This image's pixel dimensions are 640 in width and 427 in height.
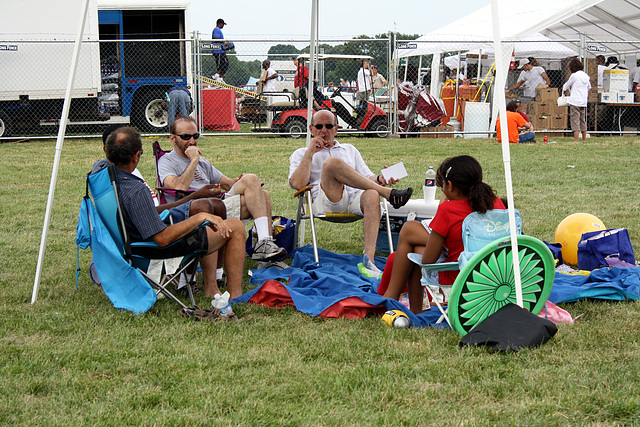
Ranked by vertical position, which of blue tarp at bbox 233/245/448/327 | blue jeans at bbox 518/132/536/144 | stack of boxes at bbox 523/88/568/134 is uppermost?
stack of boxes at bbox 523/88/568/134

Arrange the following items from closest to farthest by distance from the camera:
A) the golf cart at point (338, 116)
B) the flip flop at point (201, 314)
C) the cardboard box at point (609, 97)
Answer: the flip flop at point (201, 314) < the golf cart at point (338, 116) < the cardboard box at point (609, 97)

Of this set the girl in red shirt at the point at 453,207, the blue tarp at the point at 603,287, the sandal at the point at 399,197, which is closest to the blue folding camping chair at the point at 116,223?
the girl in red shirt at the point at 453,207

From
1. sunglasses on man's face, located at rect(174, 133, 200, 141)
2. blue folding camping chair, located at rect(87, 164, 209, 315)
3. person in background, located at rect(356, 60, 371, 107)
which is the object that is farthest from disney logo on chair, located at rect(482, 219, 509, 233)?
person in background, located at rect(356, 60, 371, 107)

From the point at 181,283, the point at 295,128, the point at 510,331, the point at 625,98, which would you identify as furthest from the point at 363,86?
the point at 510,331

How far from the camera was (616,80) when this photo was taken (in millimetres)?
15523

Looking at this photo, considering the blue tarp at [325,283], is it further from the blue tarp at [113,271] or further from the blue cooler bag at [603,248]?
the blue cooler bag at [603,248]

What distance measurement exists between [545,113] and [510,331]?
44.4 ft

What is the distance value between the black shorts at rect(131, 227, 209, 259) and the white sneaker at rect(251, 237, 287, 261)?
3.41 feet

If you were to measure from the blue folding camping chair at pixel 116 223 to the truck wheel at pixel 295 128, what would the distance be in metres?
11.1

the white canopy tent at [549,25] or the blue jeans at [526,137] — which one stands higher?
the white canopy tent at [549,25]

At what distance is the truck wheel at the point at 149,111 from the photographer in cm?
1501

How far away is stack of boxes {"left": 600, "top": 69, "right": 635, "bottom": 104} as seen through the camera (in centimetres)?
1552

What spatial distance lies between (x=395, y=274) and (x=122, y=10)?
1310 cm

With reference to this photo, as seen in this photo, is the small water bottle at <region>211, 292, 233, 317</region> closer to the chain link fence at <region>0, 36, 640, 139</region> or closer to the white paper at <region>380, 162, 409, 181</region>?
the white paper at <region>380, 162, 409, 181</region>
